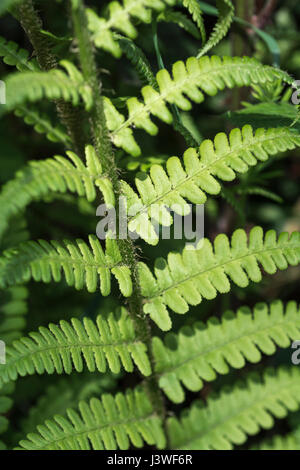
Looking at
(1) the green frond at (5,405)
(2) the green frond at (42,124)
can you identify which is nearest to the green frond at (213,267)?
(2) the green frond at (42,124)

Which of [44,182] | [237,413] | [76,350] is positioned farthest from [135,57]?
[237,413]

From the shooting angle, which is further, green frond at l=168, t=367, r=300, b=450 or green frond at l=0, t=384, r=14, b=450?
green frond at l=0, t=384, r=14, b=450

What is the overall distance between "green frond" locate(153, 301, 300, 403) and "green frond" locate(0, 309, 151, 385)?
0.27ft

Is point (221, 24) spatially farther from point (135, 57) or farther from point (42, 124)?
point (42, 124)

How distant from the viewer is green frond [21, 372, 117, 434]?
1845mm

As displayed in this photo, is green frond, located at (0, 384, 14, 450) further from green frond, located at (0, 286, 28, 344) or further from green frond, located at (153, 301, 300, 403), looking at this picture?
green frond, located at (153, 301, 300, 403)

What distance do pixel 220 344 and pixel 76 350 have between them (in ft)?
1.19

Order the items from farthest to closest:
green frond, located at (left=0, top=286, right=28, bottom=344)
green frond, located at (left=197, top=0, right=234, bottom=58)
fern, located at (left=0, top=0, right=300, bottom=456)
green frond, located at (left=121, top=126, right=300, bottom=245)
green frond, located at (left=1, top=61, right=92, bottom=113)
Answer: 1. green frond, located at (left=0, top=286, right=28, bottom=344)
2. green frond, located at (left=197, top=0, right=234, bottom=58)
3. green frond, located at (left=121, top=126, right=300, bottom=245)
4. fern, located at (left=0, top=0, right=300, bottom=456)
5. green frond, located at (left=1, top=61, right=92, bottom=113)

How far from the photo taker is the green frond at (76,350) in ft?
3.99

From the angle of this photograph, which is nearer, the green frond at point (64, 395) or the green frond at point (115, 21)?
the green frond at point (115, 21)

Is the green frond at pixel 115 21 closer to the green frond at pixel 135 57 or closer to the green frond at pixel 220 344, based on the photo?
the green frond at pixel 135 57

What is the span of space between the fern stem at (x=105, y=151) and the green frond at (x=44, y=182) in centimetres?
3

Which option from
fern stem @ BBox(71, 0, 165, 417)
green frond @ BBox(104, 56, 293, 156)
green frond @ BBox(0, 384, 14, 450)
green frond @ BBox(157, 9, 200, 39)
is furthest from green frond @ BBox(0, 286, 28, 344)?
green frond @ BBox(157, 9, 200, 39)
